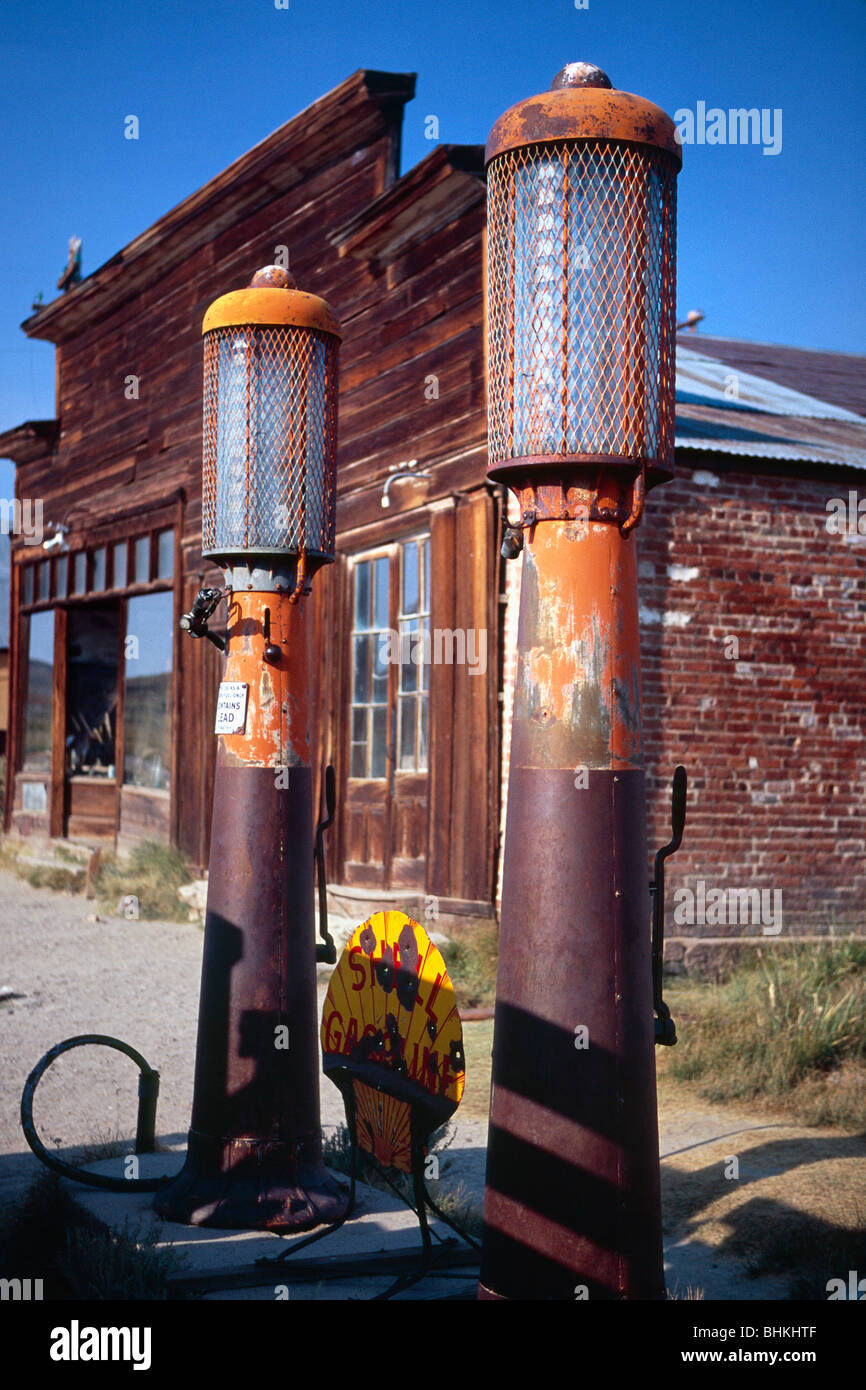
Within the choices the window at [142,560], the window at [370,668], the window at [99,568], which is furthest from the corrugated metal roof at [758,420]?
the window at [99,568]

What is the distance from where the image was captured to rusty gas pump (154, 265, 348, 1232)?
377 centimetres

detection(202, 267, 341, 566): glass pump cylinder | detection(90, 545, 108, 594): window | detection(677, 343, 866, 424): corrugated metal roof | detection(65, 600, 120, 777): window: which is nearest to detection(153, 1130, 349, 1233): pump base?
detection(202, 267, 341, 566): glass pump cylinder

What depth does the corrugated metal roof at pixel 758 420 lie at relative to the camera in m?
8.22

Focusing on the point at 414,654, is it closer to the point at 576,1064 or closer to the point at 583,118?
the point at 583,118

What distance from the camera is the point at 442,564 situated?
891 centimetres

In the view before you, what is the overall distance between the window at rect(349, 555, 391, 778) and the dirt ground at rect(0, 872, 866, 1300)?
204cm

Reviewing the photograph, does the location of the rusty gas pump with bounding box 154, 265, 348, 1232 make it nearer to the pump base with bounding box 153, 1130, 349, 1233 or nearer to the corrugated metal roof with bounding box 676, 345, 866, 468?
the pump base with bounding box 153, 1130, 349, 1233

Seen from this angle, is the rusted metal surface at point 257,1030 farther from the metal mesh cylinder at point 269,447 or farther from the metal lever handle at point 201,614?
the metal mesh cylinder at point 269,447

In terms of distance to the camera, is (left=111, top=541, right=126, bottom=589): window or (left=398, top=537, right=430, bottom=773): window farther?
(left=111, top=541, right=126, bottom=589): window

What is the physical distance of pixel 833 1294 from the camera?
369cm

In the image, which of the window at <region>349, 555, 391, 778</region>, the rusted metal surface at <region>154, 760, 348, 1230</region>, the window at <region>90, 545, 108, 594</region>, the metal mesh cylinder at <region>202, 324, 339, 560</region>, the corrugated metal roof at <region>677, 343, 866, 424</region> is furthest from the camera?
the window at <region>90, 545, 108, 594</region>

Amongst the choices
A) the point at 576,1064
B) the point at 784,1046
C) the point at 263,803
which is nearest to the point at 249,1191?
the point at 263,803
